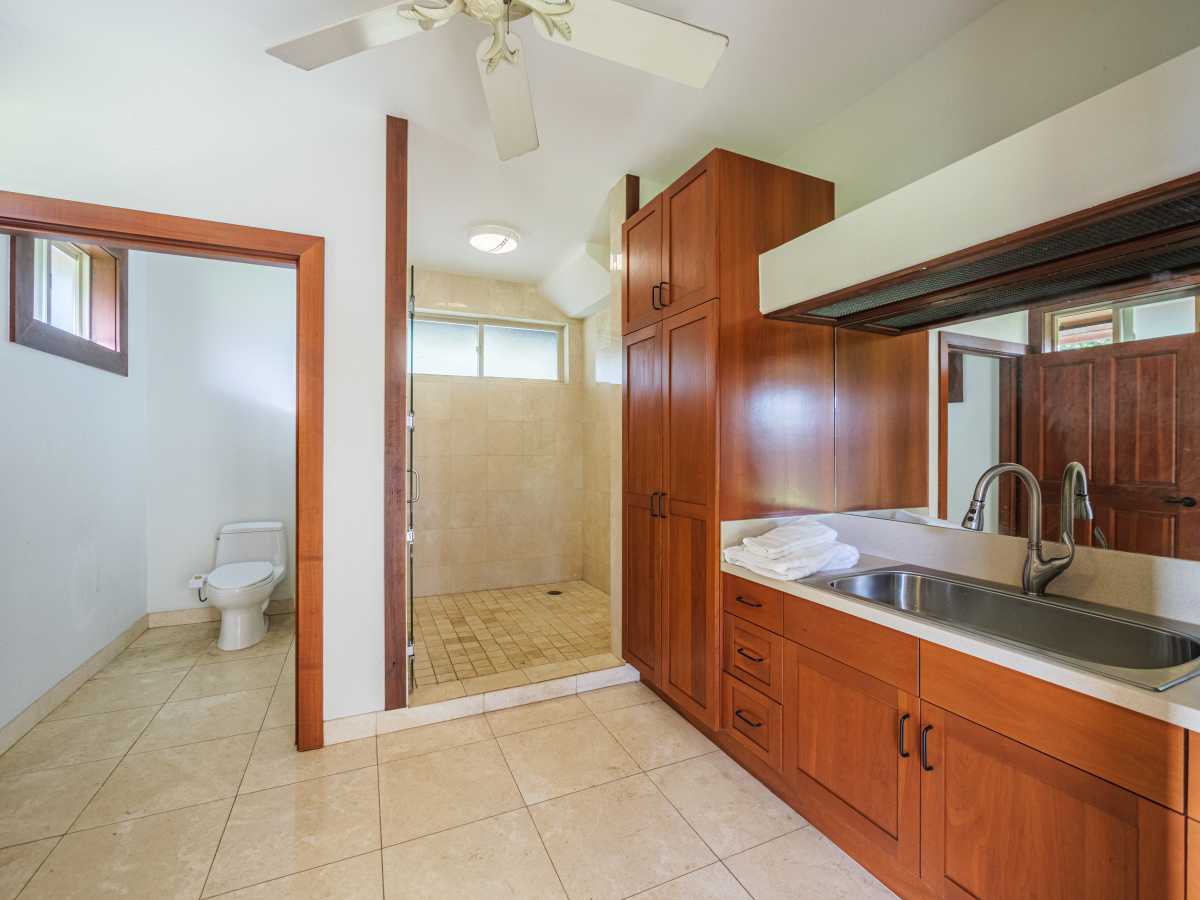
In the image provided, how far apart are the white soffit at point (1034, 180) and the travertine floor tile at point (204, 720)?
2937mm

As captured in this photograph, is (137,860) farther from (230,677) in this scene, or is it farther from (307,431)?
(307,431)

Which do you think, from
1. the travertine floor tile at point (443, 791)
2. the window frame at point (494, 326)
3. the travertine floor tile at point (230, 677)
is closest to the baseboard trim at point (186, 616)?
the travertine floor tile at point (230, 677)

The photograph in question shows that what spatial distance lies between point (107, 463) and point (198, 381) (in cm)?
81

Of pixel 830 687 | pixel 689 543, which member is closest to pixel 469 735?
pixel 689 543

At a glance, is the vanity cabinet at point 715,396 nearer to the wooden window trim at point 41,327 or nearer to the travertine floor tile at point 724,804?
the travertine floor tile at point 724,804

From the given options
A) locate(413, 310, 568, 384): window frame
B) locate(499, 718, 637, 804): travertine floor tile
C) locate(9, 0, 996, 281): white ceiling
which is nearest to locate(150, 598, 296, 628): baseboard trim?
locate(499, 718, 637, 804): travertine floor tile

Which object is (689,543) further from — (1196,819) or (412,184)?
(412,184)

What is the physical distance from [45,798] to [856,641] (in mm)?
2703

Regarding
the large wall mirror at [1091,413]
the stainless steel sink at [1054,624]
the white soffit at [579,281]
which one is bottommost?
the stainless steel sink at [1054,624]

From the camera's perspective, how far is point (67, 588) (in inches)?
94.7

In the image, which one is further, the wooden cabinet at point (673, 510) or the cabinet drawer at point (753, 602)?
the wooden cabinet at point (673, 510)

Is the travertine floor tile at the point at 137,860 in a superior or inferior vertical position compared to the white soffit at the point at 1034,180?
inferior

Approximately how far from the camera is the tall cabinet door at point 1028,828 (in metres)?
0.88

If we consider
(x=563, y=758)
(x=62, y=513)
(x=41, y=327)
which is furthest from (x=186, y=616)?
(x=563, y=758)
